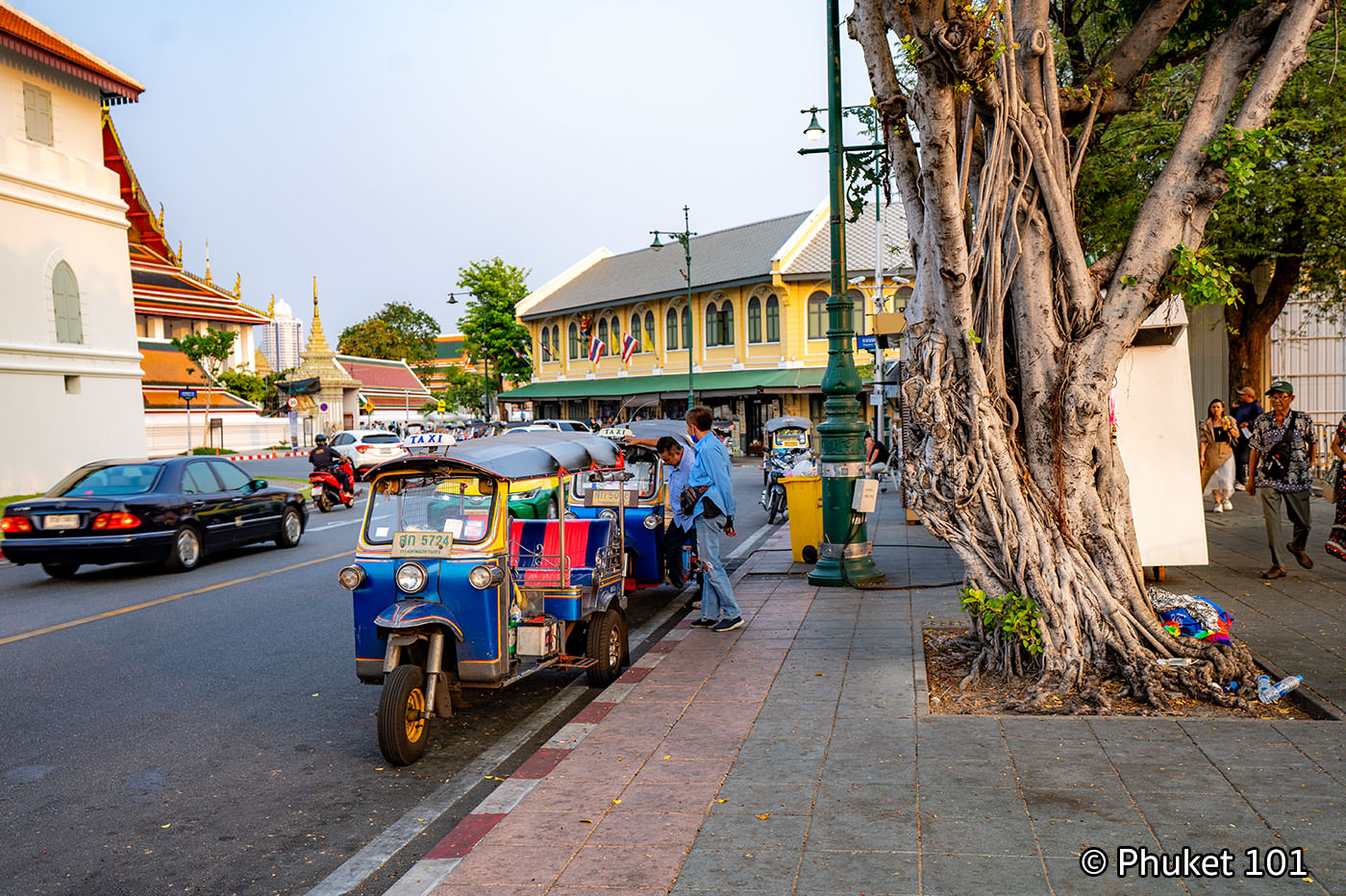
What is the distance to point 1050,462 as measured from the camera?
700cm

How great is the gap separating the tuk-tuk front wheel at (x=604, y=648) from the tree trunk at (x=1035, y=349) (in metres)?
2.41

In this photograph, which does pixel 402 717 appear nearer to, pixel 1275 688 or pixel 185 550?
pixel 1275 688

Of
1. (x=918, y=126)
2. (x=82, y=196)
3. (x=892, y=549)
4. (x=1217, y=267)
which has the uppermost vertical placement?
(x=82, y=196)

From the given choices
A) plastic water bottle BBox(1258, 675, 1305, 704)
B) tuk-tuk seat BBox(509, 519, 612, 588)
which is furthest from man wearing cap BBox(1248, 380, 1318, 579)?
tuk-tuk seat BBox(509, 519, 612, 588)

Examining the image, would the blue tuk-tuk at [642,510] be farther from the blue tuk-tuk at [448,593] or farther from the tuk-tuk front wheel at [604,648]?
the blue tuk-tuk at [448,593]

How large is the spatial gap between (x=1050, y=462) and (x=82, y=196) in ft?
89.5

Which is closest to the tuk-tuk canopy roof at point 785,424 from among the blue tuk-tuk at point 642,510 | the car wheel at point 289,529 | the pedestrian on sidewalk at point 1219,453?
the pedestrian on sidewalk at point 1219,453

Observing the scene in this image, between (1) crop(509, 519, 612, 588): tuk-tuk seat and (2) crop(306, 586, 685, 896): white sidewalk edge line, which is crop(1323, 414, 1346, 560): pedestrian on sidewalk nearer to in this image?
(1) crop(509, 519, 612, 588): tuk-tuk seat

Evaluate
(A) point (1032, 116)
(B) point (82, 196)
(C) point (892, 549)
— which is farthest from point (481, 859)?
Result: (B) point (82, 196)

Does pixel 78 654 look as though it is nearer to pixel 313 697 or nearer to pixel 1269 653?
pixel 313 697

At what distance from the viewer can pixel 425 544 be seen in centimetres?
639

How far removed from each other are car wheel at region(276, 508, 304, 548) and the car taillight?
314 cm

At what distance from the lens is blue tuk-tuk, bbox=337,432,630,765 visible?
20.0 feet

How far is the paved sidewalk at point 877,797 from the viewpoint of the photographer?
4.08 m
